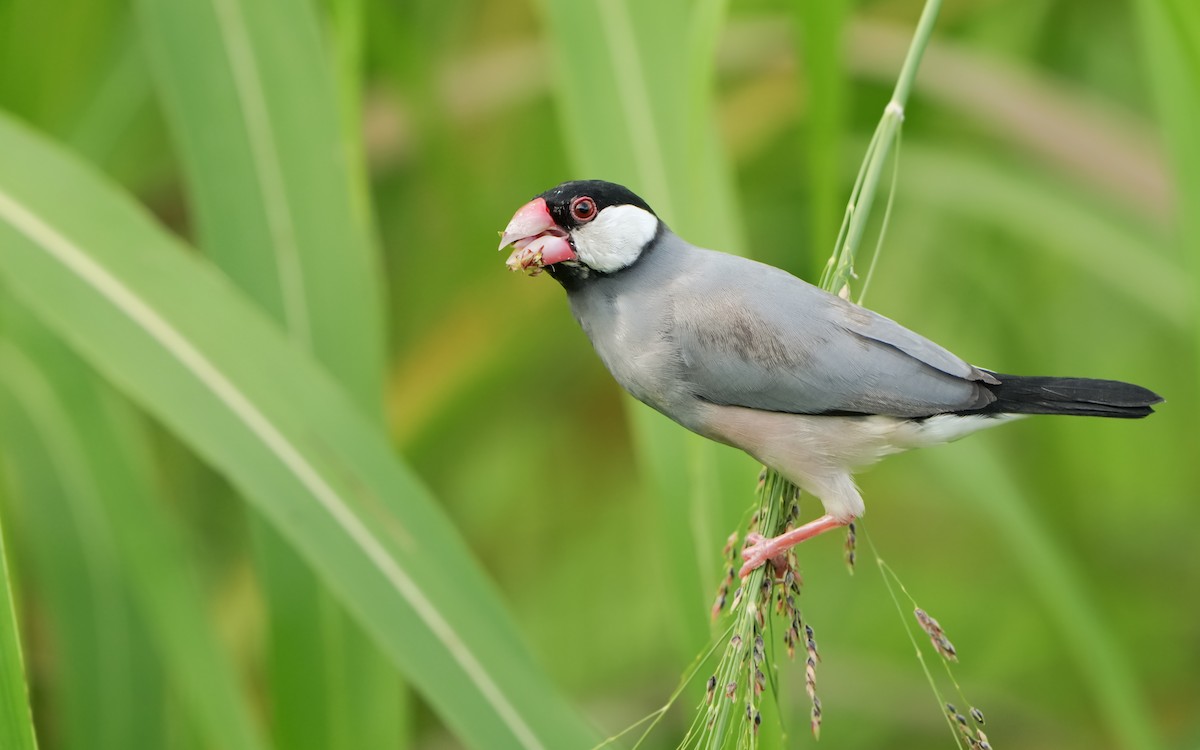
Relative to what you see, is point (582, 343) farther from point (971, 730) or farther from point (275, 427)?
point (971, 730)

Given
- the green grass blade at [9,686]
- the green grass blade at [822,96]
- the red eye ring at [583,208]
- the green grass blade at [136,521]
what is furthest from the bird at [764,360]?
the green grass blade at [136,521]

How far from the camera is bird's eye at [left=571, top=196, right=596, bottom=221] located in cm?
149

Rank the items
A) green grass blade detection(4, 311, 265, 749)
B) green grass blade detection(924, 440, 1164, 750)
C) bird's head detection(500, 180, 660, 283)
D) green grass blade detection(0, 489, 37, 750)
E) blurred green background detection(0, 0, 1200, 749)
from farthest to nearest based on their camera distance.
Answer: green grass blade detection(924, 440, 1164, 750)
green grass blade detection(4, 311, 265, 749)
blurred green background detection(0, 0, 1200, 749)
bird's head detection(500, 180, 660, 283)
green grass blade detection(0, 489, 37, 750)

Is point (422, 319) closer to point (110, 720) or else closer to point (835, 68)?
point (110, 720)

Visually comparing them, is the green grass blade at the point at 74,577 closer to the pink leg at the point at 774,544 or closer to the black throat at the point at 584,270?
the black throat at the point at 584,270

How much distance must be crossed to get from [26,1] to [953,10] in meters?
2.28

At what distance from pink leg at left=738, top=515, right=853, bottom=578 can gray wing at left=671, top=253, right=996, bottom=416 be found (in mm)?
160

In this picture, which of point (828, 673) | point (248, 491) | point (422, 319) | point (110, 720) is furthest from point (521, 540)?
point (248, 491)

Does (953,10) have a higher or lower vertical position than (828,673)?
higher

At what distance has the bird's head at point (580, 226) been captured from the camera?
1.47 metres

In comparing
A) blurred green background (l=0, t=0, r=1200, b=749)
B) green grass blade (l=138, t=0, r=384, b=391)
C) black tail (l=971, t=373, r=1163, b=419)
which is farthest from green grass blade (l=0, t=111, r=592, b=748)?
black tail (l=971, t=373, r=1163, b=419)

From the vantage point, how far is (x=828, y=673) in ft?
8.68

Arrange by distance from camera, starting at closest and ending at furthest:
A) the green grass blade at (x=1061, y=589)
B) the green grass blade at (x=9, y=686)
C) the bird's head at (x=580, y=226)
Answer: the green grass blade at (x=9, y=686), the bird's head at (x=580, y=226), the green grass blade at (x=1061, y=589)

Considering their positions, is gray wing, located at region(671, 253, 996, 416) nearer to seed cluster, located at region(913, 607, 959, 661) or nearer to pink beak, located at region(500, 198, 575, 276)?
pink beak, located at region(500, 198, 575, 276)
